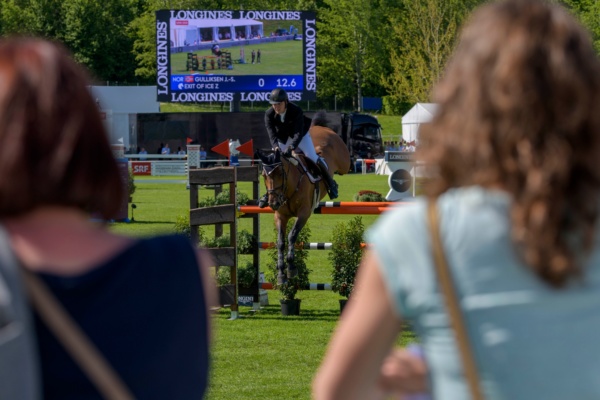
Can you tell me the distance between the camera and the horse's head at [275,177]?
13977mm

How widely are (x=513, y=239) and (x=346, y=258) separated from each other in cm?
1076

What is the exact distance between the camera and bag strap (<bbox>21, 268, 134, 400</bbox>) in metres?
2.03

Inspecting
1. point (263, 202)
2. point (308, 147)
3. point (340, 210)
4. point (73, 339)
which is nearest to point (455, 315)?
point (73, 339)

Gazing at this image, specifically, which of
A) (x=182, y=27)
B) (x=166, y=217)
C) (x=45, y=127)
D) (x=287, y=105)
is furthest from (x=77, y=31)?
(x=45, y=127)

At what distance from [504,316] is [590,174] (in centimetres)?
31

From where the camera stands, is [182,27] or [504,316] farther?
[182,27]

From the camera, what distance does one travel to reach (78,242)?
85.4 inches

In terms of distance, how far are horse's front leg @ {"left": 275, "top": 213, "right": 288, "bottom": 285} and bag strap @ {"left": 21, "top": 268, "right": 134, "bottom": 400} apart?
36.3 ft

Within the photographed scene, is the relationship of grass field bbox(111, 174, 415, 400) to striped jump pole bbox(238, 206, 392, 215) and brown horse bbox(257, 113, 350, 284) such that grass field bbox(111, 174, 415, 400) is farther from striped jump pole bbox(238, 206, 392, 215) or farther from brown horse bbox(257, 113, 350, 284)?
striped jump pole bbox(238, 206, 392, 215)

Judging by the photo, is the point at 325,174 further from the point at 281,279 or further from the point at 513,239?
the point at 513,239

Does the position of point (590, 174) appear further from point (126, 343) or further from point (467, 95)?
point (126, 343)

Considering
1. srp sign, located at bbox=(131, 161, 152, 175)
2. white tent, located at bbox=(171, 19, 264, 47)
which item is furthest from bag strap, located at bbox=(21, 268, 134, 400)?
white tent, located at bbox=(171, 19, 264, 47)

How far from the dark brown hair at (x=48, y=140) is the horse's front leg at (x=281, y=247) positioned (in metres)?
11.0

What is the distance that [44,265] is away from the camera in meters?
2.09
